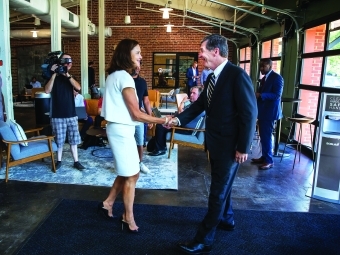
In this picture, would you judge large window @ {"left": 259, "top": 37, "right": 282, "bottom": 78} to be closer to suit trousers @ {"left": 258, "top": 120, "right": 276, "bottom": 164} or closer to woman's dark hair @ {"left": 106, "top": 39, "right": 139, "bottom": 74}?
suit trousers @ {"left": 258, "top": 120, "right": 276, "bottom": 164}

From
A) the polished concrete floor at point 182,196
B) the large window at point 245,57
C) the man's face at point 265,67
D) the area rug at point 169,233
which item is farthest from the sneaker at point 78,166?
the large window at point 245,57

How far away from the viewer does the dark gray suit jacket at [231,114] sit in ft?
6.47

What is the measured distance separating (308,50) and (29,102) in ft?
33.6

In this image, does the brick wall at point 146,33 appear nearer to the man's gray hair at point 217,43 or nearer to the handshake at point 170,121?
the handshake at point 170,121

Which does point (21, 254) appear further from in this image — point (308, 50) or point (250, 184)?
point (308, 50)

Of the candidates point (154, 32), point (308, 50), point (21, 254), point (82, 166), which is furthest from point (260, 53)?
point (21, 254)

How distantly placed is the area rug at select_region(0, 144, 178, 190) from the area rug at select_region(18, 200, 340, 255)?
24.8 inches

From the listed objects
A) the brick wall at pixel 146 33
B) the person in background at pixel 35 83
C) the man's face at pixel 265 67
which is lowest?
the person in background at pixel 35 83

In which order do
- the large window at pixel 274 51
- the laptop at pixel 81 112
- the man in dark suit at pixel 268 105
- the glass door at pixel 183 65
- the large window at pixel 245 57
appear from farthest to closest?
the glass door at pixel 183 65 < the large window at pixel 245 57 < the large window at pixel 274 51 < the laptop at pixel 81 112 < the man in dark suit at pixel 268 105

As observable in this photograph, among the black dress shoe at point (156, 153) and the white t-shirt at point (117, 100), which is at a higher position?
the white t-shirt at point (117, 100)

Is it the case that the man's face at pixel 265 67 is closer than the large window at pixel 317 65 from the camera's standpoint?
Yes

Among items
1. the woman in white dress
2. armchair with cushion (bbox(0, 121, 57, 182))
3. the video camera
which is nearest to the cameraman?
the video camera

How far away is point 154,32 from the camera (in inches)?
465

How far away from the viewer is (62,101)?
377cm
